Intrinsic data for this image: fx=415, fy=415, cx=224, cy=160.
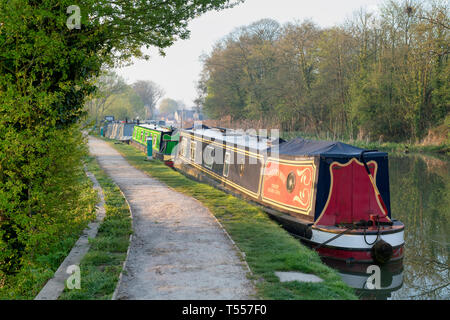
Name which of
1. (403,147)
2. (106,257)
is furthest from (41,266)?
(403,147)

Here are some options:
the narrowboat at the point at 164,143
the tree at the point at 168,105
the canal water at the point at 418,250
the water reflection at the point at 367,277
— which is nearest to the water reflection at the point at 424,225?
the canal water at the point at 418,250

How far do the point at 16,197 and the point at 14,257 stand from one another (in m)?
0.96

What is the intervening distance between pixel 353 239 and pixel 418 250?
2.13 metres

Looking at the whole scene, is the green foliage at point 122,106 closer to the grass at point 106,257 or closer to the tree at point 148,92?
the tree at point 148,92

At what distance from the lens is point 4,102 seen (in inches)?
216

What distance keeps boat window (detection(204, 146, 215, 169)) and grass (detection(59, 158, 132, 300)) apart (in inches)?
186

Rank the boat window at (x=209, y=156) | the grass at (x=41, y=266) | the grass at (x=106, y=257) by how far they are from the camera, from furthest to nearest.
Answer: the boat window at (x=209, y=156), the grass at (x=41, y=266), the grass at (x=106, y=257)

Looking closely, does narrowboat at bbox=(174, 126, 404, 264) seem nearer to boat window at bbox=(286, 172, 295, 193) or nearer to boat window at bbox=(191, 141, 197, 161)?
boat window at bbox=(286, 172, 295, 193)

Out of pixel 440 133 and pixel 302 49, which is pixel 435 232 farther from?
pixel 302 49

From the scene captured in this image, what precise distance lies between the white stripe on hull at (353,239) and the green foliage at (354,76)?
68.5 feet

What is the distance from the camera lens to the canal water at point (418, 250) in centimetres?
672

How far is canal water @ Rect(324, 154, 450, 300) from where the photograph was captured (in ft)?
22.1
